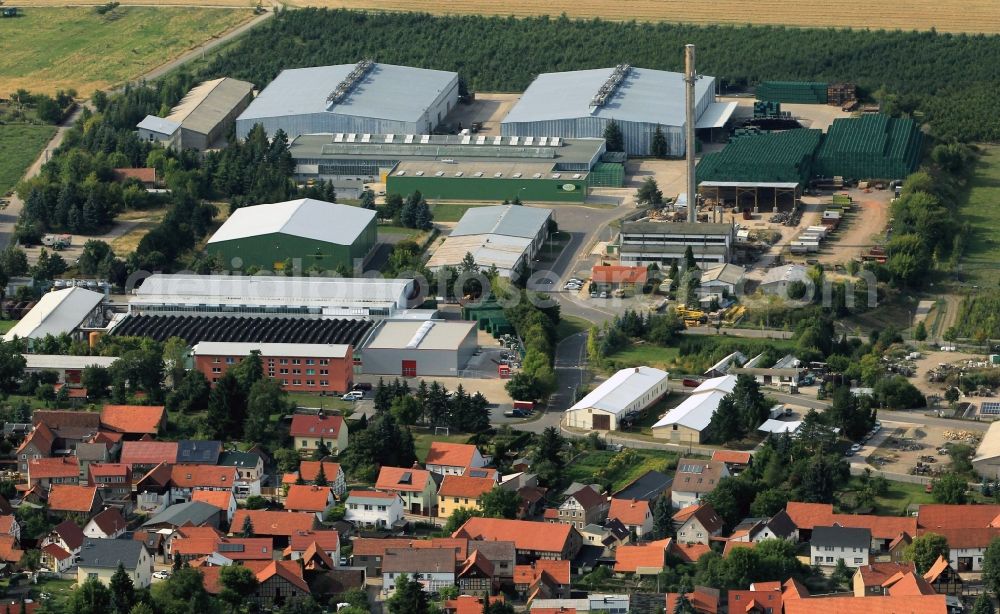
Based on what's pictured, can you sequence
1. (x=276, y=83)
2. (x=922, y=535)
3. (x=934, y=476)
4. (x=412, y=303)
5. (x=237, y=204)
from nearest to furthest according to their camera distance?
(x=922, y=535)
(x=934, y=476)
(x=412, y=303)
(x=237, y=204)
(x=276, y=83)

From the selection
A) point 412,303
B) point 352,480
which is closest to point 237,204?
point 412,303

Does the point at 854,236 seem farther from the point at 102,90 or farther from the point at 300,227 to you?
the point at 102,90

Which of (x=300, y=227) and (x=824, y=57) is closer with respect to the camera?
(x=300, y=227)

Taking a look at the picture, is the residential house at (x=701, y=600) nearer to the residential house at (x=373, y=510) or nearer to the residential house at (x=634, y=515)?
the residential house at (x=634, y=515)

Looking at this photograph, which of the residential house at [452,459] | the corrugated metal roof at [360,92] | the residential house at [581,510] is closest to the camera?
the residential house at [581,510]

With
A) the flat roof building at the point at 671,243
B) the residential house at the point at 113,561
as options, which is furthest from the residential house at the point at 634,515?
the flat roof building at the point at 671,243

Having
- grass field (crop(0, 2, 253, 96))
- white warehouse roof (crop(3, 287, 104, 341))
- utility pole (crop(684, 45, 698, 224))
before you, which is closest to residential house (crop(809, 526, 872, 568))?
white warehouse roof (crop(3, 287, 104, 341))

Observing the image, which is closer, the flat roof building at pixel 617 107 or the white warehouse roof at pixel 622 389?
the white warehouse roof at pixel 622 389
